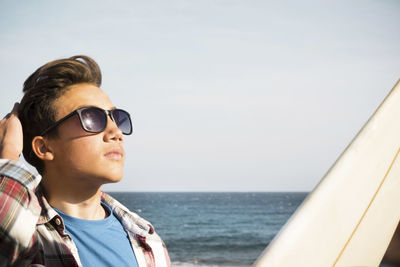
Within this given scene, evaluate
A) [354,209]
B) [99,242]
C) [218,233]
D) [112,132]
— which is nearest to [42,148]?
[112,132]

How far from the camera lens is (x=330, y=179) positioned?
1.22 meters

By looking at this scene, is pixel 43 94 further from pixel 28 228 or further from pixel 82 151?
pixel 28 228

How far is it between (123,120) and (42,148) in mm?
429

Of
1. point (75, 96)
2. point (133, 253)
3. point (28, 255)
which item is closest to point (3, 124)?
point (75, 96)

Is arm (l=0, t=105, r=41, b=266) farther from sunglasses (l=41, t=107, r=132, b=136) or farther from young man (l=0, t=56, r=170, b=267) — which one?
sunglasses (l=41, t=107, r=132, b=136)

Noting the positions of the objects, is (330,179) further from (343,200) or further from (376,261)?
(376,261)

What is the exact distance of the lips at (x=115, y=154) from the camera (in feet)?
6.20

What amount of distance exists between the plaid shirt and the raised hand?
0.07 metres

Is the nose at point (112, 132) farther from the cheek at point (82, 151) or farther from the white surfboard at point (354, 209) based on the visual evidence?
the white surfboard at point (354, 209)

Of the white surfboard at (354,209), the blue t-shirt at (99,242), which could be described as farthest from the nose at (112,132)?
the white surfboard at (354,209)

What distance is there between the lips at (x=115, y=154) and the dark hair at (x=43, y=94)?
0.90 ft

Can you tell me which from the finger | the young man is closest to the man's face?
the young man

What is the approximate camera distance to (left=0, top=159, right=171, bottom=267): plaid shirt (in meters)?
1.42

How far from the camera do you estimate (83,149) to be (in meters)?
1.86
